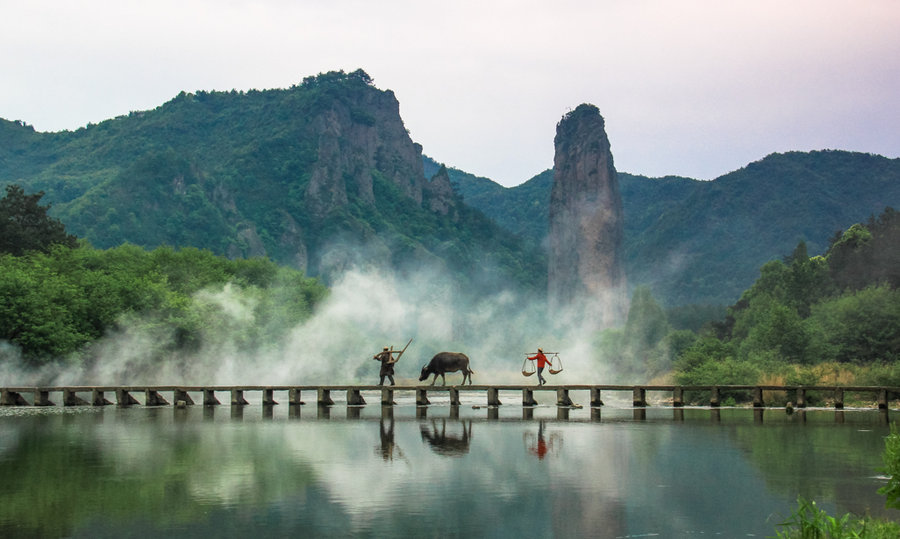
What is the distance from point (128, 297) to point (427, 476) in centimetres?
5441

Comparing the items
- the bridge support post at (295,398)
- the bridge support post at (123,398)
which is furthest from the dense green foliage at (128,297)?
the bridge support post at (295,398)

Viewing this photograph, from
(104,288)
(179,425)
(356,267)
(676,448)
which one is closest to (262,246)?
(356,267)

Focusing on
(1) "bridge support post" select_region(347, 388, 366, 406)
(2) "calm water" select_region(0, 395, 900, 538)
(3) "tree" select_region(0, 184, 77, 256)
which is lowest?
(2) "calm water" select_region(0, 395, 900, 538)

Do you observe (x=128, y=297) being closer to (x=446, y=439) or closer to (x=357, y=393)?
(x=357, y=393)

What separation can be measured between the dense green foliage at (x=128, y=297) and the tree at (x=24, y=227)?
213 centimetres

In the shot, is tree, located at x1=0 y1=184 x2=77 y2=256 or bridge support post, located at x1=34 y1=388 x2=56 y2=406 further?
tree, located at x1=0 y1=184 x2=77 y2=256

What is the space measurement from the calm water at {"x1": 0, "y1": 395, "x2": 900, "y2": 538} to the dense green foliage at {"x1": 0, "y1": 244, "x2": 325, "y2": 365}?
818 inches

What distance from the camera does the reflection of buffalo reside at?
30.2 m

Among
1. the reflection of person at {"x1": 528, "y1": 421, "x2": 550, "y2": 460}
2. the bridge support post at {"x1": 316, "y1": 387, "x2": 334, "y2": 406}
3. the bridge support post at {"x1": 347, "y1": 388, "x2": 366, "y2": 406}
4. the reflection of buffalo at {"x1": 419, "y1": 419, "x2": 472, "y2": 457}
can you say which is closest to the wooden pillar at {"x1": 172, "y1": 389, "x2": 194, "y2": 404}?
the bridge support post at {"x1": 316, "y1": 387, "x2": 334, "y2": 406}

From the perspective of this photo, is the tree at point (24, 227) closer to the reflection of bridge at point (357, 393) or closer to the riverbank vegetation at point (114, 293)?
the riverbank vegetation at point (114, 293)

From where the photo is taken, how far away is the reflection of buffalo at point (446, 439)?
30203 mm

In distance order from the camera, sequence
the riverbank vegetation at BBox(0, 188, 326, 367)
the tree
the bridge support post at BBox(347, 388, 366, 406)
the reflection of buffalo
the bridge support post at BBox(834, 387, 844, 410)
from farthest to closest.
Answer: the tree
the riverbank vegetation at BBox(0, 188, 326, 367)
the bridge support post at BBox(347, 388, 366, 406)
the bridge support post at BBox(834, 387, 844, 410)
the reflection of buffalo

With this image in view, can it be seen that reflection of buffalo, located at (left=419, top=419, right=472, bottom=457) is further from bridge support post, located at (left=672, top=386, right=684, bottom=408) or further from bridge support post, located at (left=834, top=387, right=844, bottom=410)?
bridge support post, located at (left=834, top=387, right=844, bottom=410)

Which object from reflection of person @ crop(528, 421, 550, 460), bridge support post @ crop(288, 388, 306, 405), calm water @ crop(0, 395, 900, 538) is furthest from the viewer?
bridge support post @ crop(288, 388, 306, 405)
